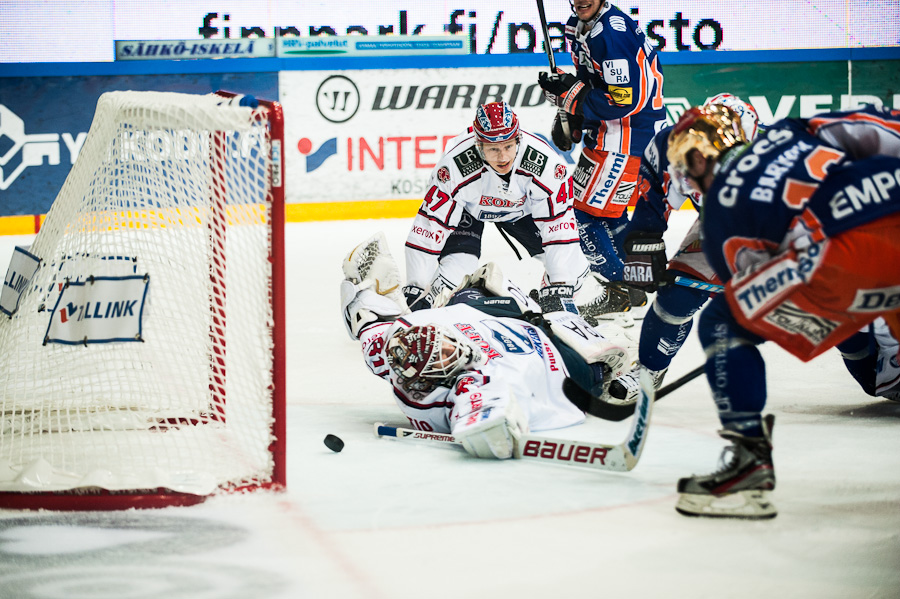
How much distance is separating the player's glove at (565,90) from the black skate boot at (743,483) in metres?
2.98

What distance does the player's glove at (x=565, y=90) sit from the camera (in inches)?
191

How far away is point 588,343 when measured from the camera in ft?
10.2

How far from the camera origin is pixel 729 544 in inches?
77.5

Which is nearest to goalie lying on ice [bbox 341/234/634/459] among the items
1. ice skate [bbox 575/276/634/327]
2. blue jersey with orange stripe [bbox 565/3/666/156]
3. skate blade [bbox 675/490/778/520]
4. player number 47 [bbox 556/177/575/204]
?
skate blade [bbox 675/490/778/520]

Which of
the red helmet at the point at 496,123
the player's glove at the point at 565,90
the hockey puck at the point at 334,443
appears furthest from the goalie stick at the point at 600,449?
the player's glove at the point at 565,90

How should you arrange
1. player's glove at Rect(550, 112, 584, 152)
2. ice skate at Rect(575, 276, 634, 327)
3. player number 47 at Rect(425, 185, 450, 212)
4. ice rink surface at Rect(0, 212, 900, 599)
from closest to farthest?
1. ice rink surface at Rect(0, 212, 900, 599)
2. player number 47 at Rect(425, 185, 450, 212)
3. ice skate at Rect(575, 276, 634, 327)
4. player's glove at Rect(550, 112, 584, 152)

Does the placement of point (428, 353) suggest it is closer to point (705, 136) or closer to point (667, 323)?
point (667, 323)

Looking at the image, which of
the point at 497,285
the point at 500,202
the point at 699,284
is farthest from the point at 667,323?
the point at 500,202

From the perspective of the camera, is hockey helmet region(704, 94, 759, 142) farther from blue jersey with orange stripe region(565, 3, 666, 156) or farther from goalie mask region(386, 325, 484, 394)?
blue jersey with orange stripe region(565, 3, 666, 156)

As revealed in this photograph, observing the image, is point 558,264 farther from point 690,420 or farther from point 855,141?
point 855,141

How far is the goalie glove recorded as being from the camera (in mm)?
2574

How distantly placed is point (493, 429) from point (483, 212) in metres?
2.07

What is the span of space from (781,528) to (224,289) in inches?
61.0

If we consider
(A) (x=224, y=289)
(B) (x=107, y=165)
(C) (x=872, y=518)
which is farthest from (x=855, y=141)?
(B) (x=107, y=165)
